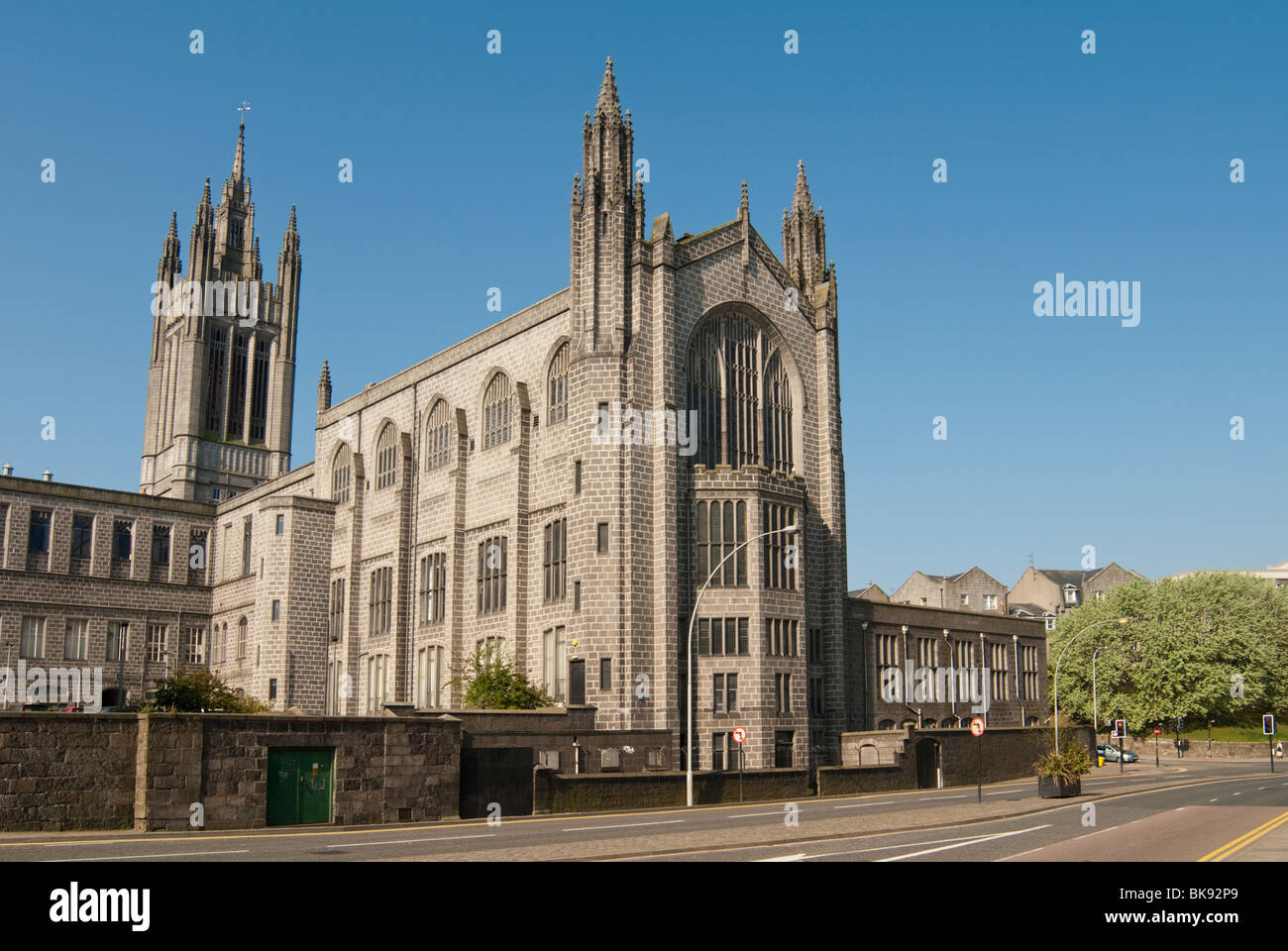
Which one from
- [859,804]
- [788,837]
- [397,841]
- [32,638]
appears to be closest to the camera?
[397,841]

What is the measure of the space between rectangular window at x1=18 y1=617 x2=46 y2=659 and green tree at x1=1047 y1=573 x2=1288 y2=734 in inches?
2708

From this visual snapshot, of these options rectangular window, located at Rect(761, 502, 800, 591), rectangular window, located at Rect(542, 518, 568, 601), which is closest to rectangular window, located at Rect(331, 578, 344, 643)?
rectangular window, located at Rect(542, 518, 568, 601)

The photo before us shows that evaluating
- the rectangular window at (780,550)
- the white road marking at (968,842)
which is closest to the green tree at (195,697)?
the rectangular window at (780,550)

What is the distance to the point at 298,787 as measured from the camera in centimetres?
2852

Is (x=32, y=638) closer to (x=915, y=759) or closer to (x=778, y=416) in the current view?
(x=778, y=416)

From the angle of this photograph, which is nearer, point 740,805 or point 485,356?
point 740,805

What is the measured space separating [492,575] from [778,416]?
16.0 m

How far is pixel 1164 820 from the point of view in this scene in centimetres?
2897

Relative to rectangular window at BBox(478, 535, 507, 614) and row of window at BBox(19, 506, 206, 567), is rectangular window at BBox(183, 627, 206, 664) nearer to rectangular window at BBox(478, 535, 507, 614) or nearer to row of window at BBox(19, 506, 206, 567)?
row of window at BBox(19, 506, 206, 567)

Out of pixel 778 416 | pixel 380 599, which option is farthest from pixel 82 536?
pixel 778 416

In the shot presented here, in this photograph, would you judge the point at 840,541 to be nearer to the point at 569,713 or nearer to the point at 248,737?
the point at 569,713

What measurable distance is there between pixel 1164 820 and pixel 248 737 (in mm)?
22243

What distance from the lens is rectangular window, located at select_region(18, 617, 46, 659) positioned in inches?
2707
